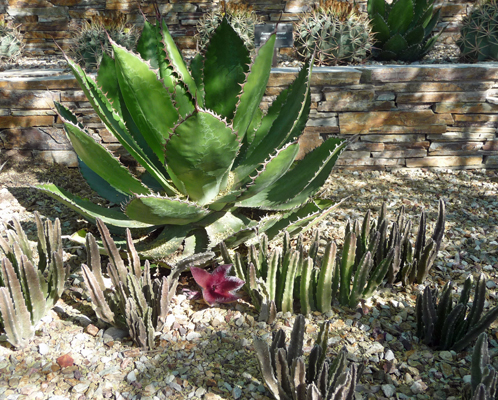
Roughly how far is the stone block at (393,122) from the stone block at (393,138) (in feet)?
0.12

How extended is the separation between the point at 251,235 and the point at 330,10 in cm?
220

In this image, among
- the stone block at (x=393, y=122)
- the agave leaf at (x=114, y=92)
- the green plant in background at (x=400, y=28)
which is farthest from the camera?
the green plant in background at (x=400, y=28)

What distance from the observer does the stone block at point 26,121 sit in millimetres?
3014

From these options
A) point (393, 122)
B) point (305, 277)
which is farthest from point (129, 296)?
point (393, 122)

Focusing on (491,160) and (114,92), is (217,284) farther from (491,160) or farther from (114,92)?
(491,160)

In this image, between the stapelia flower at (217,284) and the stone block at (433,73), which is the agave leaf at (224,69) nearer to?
the stapelia flower at (217,284)

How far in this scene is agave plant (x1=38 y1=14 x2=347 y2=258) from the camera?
168cm

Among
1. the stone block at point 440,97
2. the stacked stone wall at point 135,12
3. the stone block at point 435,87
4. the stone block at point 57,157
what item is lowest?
the stone block at point 57,157

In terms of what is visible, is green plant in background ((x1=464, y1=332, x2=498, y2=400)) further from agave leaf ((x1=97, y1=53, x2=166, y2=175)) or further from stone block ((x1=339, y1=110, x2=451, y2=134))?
stone block ((x1=339, y1=110, x2=451, y2=134))

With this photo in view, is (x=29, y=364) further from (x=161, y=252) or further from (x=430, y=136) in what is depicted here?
(x=430, y=136)

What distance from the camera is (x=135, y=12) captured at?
464 cm

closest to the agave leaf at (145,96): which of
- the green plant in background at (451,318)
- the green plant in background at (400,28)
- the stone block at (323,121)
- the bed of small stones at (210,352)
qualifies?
the bed of small stones at (210,352)

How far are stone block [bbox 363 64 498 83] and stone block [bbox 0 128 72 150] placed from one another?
2208mm

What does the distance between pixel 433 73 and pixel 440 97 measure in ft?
0.60
